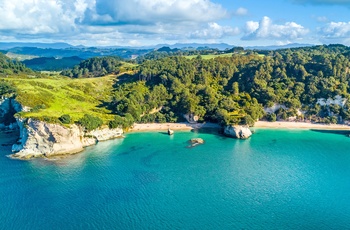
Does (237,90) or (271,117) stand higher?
(237,90)

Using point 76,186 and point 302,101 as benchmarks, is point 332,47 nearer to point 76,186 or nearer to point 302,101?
point 302,101

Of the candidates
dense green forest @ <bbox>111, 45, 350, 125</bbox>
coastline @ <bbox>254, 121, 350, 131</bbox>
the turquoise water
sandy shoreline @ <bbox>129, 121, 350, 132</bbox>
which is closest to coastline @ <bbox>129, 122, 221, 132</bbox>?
sandy shoreline @ <bbox>129, 121, 350, 132</bbox>

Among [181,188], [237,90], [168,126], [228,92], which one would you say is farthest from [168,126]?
[181,188]

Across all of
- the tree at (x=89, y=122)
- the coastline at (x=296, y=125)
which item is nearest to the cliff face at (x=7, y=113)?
the tree at (x=89, y=122)

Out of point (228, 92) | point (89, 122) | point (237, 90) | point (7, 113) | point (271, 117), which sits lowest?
point (271, 117)

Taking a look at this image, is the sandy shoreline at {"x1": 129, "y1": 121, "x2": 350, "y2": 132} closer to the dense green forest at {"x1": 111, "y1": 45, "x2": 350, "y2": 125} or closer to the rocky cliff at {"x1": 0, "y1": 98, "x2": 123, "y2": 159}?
the dense green forest at {"x1": 111, "y1": 45, "x2": 350, "y2": 125}

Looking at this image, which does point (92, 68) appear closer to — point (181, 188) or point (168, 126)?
point (168, 126)

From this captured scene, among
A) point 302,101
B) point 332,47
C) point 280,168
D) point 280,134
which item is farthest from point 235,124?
point 332,47
